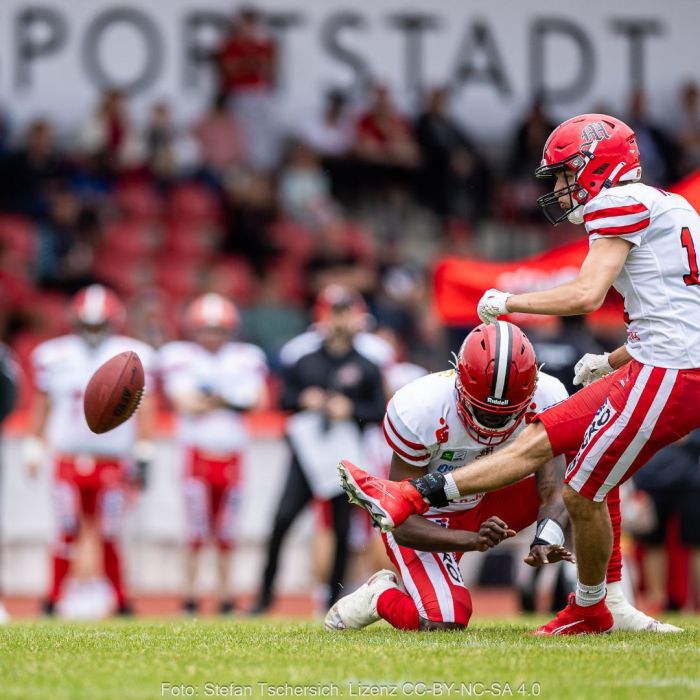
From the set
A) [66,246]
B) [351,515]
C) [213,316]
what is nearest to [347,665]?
[351,515]

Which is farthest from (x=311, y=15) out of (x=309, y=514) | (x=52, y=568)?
(x=52, y=568)

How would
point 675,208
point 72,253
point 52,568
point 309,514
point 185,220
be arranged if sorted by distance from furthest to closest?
point 185,220 → point 72,253 → point 309,514 → point 52,568 → point 675,208

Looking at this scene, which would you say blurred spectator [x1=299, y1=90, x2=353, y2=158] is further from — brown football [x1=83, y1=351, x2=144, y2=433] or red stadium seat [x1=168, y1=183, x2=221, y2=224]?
brown football [x1=83, y1=351, x2=144, y2=433]

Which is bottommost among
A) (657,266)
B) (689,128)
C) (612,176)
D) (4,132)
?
(689,128)

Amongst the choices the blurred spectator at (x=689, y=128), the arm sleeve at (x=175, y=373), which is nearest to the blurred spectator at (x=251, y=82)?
the blurred spectator at (x=689, y=128)

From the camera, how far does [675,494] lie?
29.5 ft

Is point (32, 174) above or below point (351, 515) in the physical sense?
above

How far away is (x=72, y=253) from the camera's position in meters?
12.3

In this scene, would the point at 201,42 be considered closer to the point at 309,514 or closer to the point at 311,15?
the point at 311,15

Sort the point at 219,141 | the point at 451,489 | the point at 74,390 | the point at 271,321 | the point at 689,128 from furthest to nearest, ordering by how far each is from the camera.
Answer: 1. the point at 689,128
2. the point at 219,141
3. the point at 271,321
4. the point at 74,390
5. the point at 451,489

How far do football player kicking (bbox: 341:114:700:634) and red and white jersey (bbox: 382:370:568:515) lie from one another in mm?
300

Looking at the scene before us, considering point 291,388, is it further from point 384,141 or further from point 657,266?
point 384,141

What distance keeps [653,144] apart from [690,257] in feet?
33.5

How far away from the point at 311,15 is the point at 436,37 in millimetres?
1366
